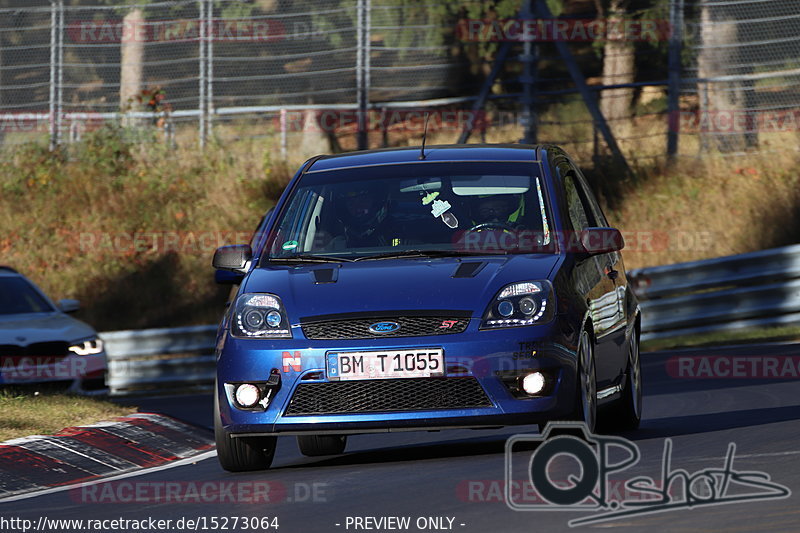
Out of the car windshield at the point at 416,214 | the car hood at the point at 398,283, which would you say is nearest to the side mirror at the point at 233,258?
the car windshield at the point at 416,214

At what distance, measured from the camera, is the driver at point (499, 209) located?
9.39 m

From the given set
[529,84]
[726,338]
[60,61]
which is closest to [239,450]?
[726,338]

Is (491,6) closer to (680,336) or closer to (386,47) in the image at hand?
(386,47)

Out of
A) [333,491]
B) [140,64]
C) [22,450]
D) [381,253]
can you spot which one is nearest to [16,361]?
[22,450]

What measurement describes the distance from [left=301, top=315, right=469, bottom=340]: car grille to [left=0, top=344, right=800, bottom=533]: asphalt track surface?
715 millimetres

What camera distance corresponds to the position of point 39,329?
16.2m

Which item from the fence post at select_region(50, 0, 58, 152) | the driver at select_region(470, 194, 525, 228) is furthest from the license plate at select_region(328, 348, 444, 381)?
the fence post at select_region(50, 0, 58, 152)

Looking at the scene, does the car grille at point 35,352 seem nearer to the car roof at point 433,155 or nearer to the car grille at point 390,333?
the car roof at point 433,155

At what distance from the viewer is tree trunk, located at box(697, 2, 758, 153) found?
84.3 ft

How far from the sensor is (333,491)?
26.1 feet

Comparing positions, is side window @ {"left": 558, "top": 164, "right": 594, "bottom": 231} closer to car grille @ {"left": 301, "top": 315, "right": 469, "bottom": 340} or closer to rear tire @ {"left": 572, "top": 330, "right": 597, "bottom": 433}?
rear tire @ {"left": 572, "top": 330, "right": 597, "bottom": 433}

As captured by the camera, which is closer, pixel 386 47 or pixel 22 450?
pixel 22 450

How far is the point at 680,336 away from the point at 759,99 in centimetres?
651

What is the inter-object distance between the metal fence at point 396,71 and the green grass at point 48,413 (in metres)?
14.8
